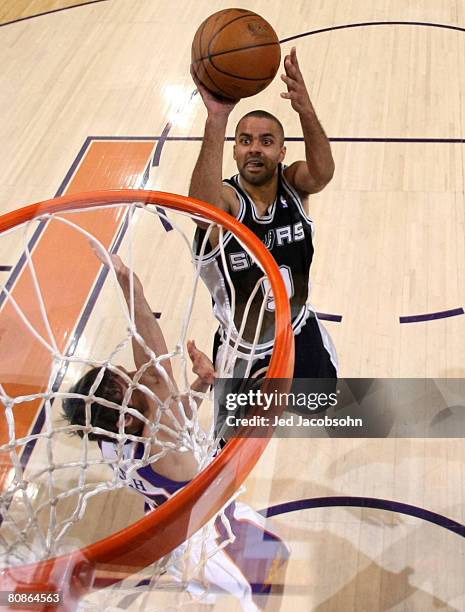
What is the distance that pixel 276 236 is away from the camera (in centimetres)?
245

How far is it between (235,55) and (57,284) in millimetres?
1245

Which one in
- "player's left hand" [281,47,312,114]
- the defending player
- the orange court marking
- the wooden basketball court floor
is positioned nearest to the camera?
the defending player

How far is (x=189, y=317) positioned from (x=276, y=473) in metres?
0.70

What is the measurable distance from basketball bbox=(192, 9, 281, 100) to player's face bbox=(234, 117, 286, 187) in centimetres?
10

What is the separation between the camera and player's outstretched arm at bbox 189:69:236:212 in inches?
85.7

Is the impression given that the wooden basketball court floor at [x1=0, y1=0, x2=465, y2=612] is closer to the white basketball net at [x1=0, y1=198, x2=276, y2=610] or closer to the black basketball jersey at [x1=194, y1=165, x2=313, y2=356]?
the white basketball net at [x1=0, y1=198, x2=276, y2=610]

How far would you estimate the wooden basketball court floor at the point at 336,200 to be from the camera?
2387 mm

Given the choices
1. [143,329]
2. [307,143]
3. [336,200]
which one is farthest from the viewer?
[336,200]

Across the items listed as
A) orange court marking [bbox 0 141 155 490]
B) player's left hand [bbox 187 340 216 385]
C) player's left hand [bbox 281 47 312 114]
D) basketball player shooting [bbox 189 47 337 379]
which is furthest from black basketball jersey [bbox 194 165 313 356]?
orange court marking [bbox 0 141 155 490]

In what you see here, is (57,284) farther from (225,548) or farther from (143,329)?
(225,548)

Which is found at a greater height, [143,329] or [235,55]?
[235,55]

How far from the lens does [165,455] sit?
6.86ft

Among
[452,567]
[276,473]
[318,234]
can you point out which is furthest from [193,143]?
[452,567]

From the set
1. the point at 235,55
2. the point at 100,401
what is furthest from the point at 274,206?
the point at 100,401
